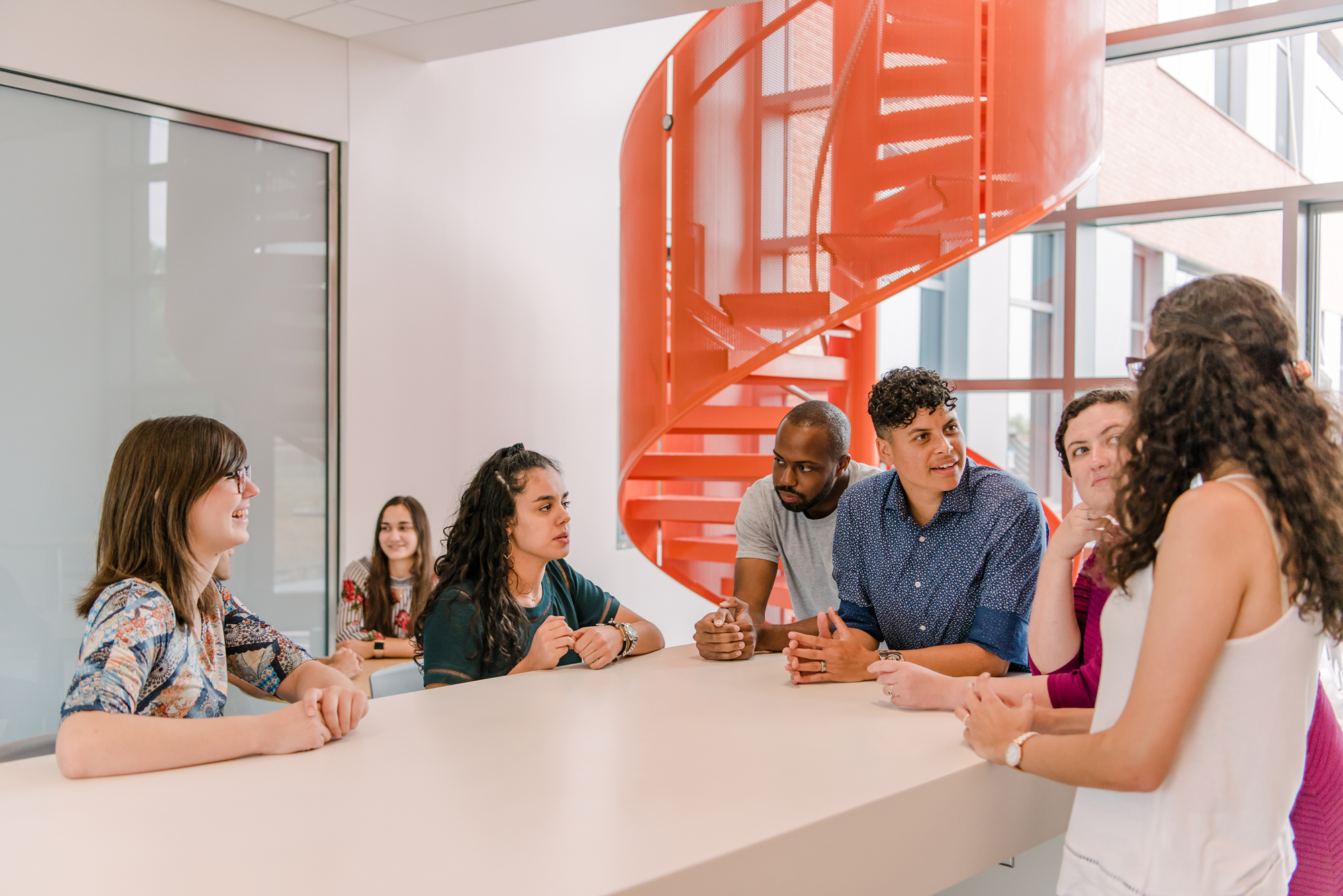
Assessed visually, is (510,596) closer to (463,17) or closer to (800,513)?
(800,513)

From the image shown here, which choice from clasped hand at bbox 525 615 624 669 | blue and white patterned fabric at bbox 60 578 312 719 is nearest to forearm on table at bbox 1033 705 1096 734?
clasped hand at bbox 525 615 624 669

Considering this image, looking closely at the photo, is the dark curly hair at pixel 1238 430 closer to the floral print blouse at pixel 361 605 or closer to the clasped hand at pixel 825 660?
the clasped hand at pixel 825 660

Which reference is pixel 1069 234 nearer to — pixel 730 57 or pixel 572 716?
pixel 730 57

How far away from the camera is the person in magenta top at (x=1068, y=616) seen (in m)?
1.51

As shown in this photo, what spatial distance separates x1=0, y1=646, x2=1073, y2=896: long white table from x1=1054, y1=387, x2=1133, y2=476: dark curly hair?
1.74ft

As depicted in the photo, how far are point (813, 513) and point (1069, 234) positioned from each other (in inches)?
123

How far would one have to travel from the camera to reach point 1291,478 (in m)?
1.00

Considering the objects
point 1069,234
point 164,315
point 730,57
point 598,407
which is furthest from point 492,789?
point 1069,234

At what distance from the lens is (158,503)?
1.48 metres

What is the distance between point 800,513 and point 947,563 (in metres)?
0.83

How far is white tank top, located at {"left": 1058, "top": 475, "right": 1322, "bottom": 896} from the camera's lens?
3.38ft

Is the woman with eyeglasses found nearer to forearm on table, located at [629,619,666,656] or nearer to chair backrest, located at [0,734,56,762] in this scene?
chair backrest, located at [0,734,56,762]

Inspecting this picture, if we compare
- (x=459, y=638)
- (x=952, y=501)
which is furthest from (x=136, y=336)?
(x=952, y=501)

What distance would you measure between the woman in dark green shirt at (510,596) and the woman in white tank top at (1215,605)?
963mm
